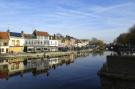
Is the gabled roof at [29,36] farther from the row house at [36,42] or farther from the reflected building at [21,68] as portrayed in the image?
the reflected building at [21,68]

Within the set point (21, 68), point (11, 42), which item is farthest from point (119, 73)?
point (11, 42)

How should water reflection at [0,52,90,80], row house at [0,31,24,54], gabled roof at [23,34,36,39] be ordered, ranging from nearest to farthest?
water reflection at [0,52,90,80] < row house at [0,31,24,54] < gabled roof at [23,34,36,39]

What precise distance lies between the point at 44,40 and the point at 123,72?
335ft

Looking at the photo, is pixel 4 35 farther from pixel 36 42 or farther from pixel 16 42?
pixel 36 42

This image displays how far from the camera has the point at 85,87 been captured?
39.5 m

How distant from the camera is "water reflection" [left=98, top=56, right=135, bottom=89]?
34.5 metres

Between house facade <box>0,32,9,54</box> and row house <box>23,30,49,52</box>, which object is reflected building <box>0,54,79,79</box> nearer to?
house facade <box>0,32,9,54</box>

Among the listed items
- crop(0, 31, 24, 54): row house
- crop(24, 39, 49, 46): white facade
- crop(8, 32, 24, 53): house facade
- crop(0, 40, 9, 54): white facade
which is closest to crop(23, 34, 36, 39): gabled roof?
crop(24, 39, 49, 46): white facade

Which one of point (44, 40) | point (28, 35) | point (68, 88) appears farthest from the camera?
point (44, 40)

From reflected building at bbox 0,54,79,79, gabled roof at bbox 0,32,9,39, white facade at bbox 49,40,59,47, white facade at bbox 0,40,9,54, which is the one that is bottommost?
reflected building at bbox 0,54,79,79

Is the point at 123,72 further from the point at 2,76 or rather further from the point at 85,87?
the point at 2,76

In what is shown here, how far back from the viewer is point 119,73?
120 ft

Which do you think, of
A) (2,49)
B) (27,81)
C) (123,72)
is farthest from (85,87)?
(2,49)

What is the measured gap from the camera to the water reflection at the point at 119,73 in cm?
3453
